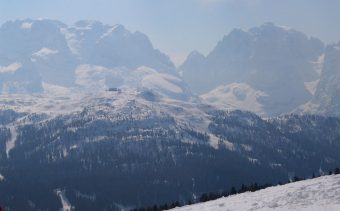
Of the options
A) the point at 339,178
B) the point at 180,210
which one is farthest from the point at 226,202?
the point at 339,178

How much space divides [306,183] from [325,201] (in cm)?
2041

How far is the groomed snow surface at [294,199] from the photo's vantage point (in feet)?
389

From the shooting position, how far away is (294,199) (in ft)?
414

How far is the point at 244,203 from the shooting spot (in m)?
134

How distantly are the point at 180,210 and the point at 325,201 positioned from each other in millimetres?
44699

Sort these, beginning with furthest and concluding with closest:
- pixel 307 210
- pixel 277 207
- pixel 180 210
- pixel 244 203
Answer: pixel 180 210, pixel 244 203, pixel 277 207, pixel 307 210

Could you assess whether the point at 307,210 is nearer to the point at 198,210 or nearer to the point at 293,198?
the point at 293,198

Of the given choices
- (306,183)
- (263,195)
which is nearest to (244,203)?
(263,195)

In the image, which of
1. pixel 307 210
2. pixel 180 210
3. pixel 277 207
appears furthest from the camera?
pixel 180 210

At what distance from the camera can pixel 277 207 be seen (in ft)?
403

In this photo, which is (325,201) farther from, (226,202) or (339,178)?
(226,202)

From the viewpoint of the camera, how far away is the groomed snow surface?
119 meters

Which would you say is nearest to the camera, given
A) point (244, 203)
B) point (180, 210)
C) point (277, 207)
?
point (277, 207)

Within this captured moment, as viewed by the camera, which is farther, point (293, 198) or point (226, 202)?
point (226, 202)
